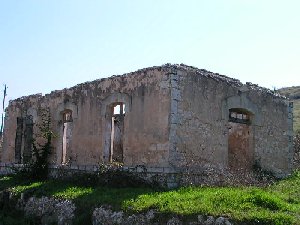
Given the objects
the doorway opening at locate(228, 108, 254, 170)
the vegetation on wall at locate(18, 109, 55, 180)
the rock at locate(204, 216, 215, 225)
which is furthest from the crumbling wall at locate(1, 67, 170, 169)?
the rock at locate(204, 216, 215, 225)

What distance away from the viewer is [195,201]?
27.6ft

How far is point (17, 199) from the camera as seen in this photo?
1182cm

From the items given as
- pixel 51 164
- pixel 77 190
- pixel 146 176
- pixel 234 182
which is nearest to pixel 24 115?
pixel 51 164

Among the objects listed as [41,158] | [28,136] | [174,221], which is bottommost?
[174,221]

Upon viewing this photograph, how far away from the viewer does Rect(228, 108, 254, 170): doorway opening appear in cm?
1317

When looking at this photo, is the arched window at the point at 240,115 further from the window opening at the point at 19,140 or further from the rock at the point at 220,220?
the window opening at the point at 19,140

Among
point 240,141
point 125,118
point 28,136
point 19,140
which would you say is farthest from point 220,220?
point 19,140

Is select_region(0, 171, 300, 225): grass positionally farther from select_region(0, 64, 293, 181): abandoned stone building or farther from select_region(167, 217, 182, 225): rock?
select_region(0, 64, 293, 181): abandoned stone building

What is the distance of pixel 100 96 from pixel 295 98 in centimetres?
3285

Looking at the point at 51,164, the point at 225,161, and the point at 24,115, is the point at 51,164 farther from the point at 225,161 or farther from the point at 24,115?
the point at 225,161

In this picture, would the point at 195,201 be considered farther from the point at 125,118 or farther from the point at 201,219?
the point at 125,118

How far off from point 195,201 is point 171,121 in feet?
9.11

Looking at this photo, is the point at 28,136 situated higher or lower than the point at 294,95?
lower

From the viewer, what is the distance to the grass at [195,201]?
7397 millimetres
